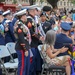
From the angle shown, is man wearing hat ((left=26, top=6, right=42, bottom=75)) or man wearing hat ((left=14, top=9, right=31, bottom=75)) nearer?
man wearing hat ((left=14, top=9, right=31, bottom=75))

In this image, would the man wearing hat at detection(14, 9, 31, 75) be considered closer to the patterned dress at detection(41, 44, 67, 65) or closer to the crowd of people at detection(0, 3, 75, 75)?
the crowd of people at detection(0, 3, 75, 75)

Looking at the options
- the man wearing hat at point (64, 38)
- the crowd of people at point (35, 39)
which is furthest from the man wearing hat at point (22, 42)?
the man wearing hat at point (64, 38)

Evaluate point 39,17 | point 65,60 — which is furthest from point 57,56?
point 39,17

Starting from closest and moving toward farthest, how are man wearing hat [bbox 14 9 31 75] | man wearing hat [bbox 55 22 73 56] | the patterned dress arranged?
the patterned dress, man wearing hat [bbox 55 22 73 56], man wearing hat [bbox 14 9 31 75]

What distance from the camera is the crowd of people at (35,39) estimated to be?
6.70 m

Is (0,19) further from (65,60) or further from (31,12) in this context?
(65,60)

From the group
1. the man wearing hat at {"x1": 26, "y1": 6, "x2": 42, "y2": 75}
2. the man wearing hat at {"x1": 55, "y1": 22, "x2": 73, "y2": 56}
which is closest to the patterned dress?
the man wearing hat at {"x1": 55, "y1": 22, "x2": 73, "y2": 56}

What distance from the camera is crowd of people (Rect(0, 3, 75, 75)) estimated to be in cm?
670

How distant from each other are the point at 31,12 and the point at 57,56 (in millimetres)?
1738

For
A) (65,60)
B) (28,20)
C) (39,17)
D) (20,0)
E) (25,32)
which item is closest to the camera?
(65,60)

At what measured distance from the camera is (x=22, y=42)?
Result: 7.04 meters

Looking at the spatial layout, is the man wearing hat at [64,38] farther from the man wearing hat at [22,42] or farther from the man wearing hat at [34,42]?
the man wearing hat at [34,42]

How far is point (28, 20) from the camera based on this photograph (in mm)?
7688

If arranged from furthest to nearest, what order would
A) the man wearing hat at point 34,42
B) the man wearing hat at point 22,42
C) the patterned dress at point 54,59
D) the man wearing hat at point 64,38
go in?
the man wearing hat at point 34,42 → the man wearing hat at point 22,42 → the man wearing hat at point 64,38 → the patterned dress at point 54,59
